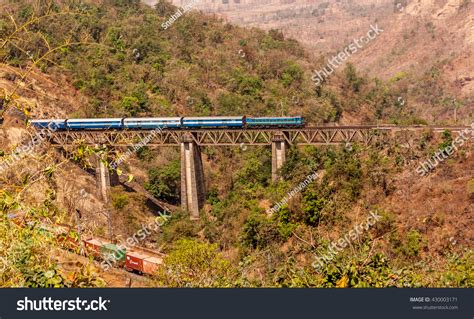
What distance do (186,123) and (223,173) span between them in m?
11.3

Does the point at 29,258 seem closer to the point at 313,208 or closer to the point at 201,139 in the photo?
the point at 313,208

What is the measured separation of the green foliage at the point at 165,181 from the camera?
4797 cm

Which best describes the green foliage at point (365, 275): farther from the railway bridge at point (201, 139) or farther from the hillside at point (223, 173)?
the railway bridge at point (201, 139)

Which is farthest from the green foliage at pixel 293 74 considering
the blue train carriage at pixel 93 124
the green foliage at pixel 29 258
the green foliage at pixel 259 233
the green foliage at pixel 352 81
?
the green foliage at pixel 29 258

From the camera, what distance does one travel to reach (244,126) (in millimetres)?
40812

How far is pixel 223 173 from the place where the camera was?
5162 centimetres

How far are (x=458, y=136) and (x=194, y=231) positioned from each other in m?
19.9

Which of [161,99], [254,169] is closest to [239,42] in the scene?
[161,99]

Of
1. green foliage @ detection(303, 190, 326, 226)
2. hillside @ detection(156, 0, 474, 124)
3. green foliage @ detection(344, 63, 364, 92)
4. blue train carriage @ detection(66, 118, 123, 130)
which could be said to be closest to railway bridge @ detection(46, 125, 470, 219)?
blue train carriage @ detection(66, 118, 123, 130)

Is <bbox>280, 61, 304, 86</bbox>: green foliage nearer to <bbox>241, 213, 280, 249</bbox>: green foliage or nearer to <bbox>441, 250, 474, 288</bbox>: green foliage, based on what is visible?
<bbox>241, 213, 280, 249</bbox>: green foliage

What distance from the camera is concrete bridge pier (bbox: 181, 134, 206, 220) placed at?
41.6 meters

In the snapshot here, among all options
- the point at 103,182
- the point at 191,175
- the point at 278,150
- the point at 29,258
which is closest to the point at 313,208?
the point at 278,150

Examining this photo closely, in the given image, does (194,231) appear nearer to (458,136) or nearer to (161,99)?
(458,136)
